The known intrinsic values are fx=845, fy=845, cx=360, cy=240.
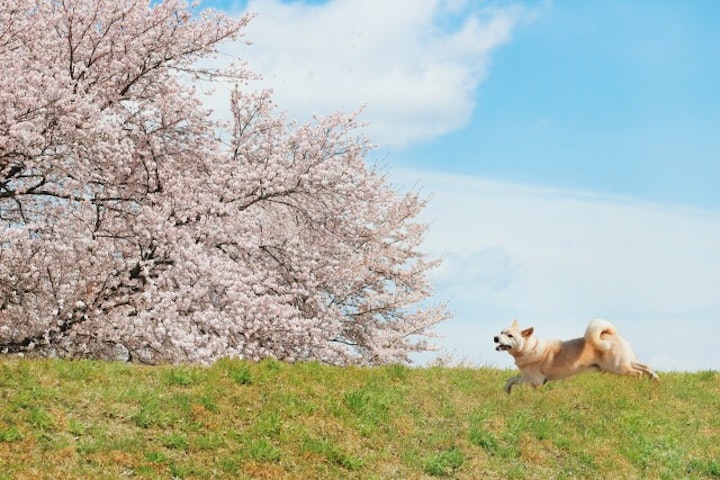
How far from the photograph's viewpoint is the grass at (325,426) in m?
11.2

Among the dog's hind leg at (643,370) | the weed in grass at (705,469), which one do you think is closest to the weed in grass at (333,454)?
the weed in grass at (705,469)

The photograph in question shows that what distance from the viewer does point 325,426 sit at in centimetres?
1242

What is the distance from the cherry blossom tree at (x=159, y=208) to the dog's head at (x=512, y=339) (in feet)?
21.4

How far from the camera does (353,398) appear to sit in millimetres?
→ 13297

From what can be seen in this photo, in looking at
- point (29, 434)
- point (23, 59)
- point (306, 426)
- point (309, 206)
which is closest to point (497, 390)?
point (306, 426)

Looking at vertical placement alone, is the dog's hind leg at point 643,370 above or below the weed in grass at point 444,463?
above

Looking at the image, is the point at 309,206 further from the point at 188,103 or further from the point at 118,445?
the point at 118,445

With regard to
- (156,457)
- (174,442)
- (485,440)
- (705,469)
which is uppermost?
(705,469)

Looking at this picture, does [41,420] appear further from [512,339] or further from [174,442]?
[512,339]

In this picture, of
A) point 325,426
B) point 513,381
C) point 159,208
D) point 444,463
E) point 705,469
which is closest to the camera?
point 444,463

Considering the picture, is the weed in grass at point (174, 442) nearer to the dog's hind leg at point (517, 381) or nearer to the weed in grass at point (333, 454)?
the weed in grass at point (333, 454)

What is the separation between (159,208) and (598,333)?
1045cm

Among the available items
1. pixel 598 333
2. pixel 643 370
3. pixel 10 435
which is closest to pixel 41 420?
pixel 10 435

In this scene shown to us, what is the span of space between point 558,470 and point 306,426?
377 cm
